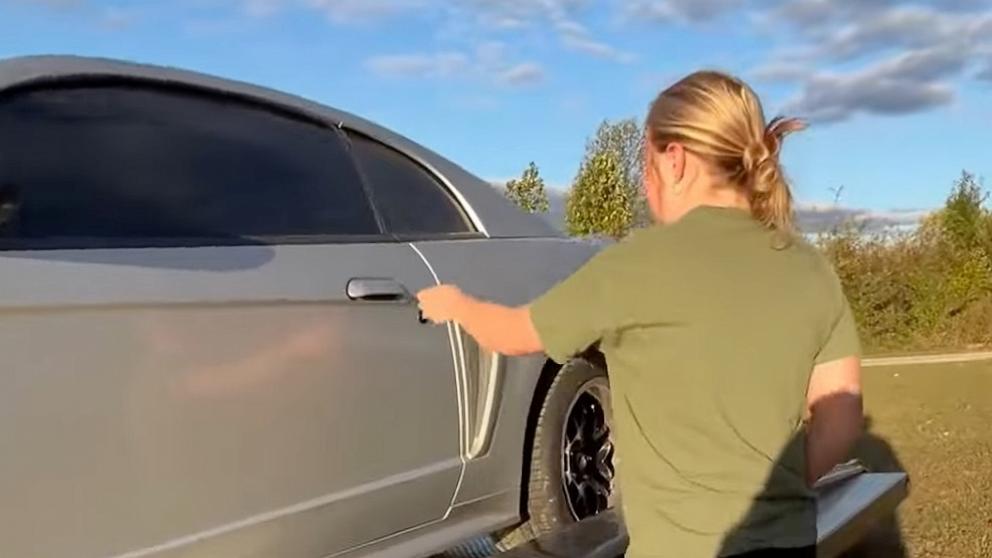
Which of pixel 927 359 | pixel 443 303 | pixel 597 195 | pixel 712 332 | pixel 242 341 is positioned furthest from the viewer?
pixel 597 195

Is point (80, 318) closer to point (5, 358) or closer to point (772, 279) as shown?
point (5, 358)

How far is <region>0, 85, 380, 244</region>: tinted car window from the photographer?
2645 mm

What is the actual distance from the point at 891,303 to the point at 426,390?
1366cm

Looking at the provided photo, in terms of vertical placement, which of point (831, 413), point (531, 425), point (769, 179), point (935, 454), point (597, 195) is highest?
point (597, 195)

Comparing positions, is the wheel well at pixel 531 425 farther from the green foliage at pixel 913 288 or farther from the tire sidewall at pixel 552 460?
the green foliage at pixel 913 288

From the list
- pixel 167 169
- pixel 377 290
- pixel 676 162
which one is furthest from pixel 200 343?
pixel 676 162

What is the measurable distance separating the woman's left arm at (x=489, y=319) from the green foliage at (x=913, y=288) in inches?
542

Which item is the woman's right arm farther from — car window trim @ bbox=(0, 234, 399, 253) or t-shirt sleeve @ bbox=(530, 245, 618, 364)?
car window trim @ bbox=(0, 234, 399, 253)

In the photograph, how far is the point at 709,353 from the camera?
2.00 metres

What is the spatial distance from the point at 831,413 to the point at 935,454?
17.4 ft

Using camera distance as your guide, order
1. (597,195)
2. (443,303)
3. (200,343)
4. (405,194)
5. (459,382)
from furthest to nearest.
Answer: (597,195) < (405,194) < (459,382) < (200,343) < (443,303)

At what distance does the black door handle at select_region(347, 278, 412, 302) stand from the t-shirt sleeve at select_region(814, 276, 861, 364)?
1.39m

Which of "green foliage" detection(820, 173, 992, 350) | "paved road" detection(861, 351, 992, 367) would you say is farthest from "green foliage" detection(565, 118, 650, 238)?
"paved road" detection(861, 351, 992, 367)

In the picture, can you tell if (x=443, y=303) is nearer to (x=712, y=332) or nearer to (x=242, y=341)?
(x=712, y=332)
